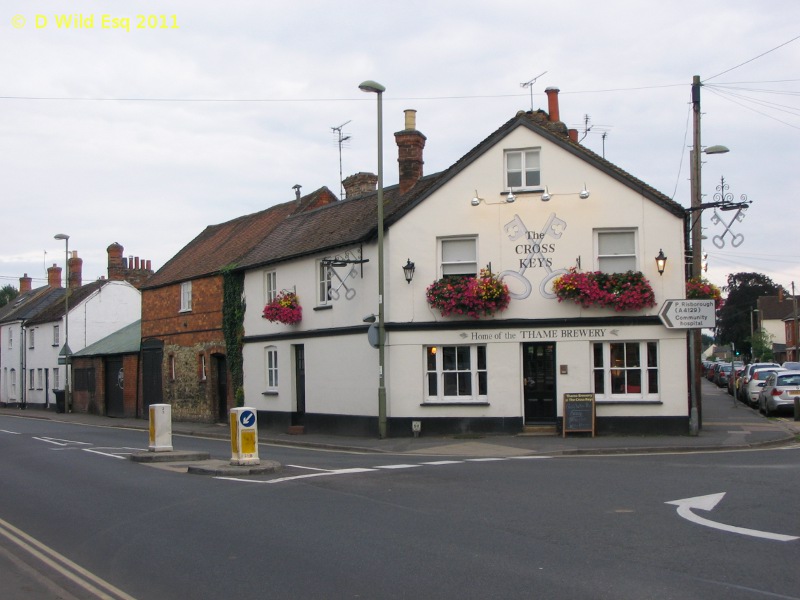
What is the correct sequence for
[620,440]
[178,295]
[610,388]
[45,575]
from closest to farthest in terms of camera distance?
1. [45,575]
2. [620,440]
3. [610,388]
4. [178,295]

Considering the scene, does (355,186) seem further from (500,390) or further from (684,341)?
(684,341)

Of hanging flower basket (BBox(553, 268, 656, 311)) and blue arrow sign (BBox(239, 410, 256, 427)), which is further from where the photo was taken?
hanging flower basket (BBox(553, 268, 656, 311))

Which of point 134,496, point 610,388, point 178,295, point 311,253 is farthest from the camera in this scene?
point 178,295

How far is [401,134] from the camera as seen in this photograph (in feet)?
85.6

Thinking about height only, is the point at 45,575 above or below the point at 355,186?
below

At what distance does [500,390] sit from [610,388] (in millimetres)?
2790

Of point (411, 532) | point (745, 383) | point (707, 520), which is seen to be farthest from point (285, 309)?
point (745, 383)

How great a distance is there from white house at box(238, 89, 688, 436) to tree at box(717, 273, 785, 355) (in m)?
77.5

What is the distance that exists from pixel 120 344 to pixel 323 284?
21.1 meters

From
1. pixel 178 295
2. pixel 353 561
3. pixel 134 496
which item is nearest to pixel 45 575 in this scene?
pixel 353 561

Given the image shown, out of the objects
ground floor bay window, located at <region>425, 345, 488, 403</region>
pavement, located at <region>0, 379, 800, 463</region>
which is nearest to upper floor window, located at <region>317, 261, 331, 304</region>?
pavement, located at <region>0, 379, 800, 463</region>

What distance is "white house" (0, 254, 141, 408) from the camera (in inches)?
2016

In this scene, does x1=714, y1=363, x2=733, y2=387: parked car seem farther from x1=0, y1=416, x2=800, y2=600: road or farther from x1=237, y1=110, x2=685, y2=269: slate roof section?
x1=0, y1=416, x2=800, y2=600: road

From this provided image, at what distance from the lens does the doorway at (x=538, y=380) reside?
73.9 ft
